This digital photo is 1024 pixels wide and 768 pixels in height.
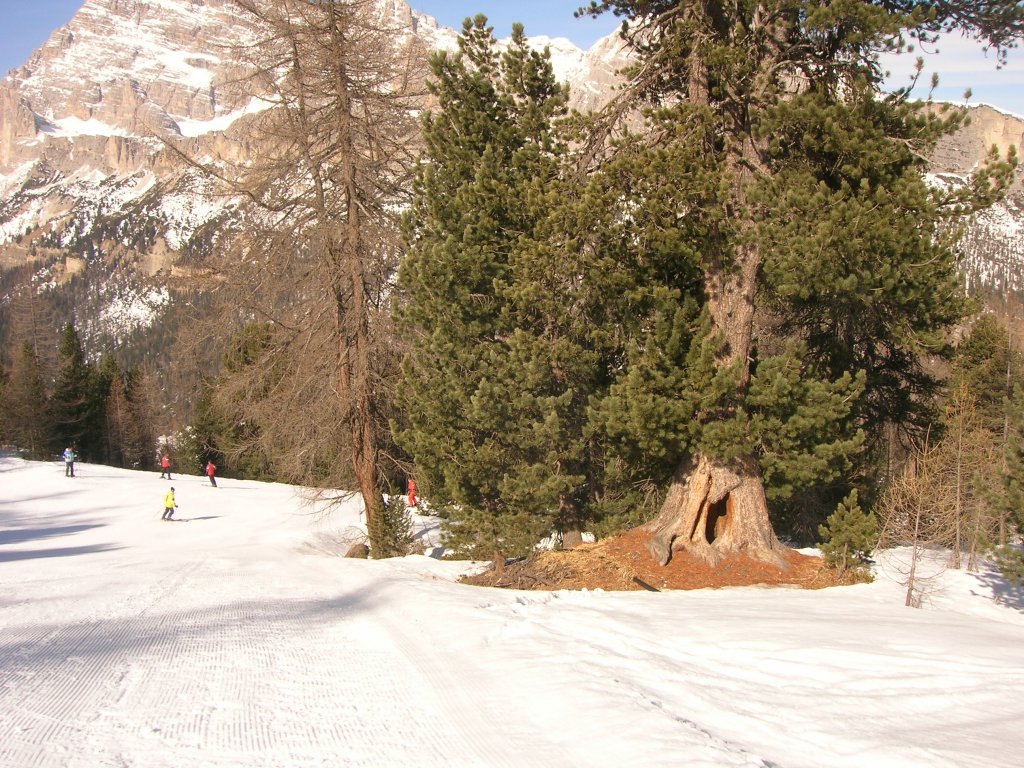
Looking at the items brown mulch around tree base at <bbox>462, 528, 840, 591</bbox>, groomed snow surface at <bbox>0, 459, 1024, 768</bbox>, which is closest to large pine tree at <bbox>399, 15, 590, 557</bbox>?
brown mulch around tree base at <bbox>462, 528, 840, 591</bbox>

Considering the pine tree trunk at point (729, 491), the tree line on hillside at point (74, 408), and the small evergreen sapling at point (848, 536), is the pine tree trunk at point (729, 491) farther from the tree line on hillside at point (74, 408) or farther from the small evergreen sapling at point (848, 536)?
the tree line on hillside at point (74, 408)

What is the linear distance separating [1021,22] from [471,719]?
1258cm

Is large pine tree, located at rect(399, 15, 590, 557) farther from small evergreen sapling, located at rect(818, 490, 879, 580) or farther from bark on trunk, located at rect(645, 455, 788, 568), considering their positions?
small evergreen sapling, located at rect(818, 490, 879, 580)

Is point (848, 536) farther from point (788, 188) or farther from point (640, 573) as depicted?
point (788, 188)

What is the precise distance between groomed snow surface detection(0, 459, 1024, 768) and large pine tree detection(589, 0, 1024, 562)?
7.33 ft

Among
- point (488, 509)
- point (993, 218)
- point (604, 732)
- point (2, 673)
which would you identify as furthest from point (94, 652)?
point (993, 218)

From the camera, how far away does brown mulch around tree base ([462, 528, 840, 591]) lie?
10.6 m

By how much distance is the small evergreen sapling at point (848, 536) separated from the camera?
426 inches

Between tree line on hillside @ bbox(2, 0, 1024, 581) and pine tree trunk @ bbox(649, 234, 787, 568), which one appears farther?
pine tree trunk @ bbox(649, 234, 787, 568)

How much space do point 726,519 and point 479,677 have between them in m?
7.44

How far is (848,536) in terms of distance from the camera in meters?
10.9

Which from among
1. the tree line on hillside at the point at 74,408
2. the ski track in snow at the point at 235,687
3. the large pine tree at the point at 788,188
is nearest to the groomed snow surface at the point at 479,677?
the ski track in snow at the point at 235,687

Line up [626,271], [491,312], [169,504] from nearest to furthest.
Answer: [626,271], [491,312], [169,504]

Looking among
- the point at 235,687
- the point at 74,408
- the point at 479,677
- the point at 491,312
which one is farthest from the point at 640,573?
the point at 74,408
